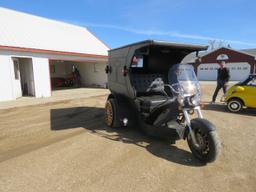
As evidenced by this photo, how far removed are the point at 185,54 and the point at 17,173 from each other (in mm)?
4598

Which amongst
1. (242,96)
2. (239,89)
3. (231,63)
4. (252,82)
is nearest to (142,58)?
(239,89)

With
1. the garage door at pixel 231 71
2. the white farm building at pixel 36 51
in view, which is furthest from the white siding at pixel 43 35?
the garage door at pixel 231 71

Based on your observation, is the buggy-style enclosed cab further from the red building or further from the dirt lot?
the red building

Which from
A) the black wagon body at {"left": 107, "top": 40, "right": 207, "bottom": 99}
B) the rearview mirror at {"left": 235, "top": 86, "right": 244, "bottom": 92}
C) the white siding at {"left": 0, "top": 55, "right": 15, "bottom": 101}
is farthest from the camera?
the white siding at {"left": 0, "top": 55, "right": 15, "bottom": 101}

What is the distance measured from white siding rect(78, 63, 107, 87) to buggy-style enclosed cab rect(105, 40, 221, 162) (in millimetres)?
10584

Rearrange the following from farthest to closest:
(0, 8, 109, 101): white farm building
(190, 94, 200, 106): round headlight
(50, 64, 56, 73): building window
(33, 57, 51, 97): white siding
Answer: (50, 64, 56, 73): building window → (33, 57, 51, 97): white siding → (0, 8, 109, 101): white farm building → (190, 94, 200, 106): round headlight

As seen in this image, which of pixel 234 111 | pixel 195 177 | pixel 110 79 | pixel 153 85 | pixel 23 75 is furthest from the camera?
pixel 23 75

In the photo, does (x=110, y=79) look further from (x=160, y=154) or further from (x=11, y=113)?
(x=11, y=113)

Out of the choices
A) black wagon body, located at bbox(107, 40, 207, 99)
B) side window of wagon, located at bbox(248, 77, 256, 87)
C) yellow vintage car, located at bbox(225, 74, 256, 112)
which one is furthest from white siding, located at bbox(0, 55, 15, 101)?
side window of wagon, located at bbox(248, 77, 256, 87)

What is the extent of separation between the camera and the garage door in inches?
921

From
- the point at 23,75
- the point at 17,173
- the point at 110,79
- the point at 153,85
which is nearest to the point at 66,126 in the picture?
the point at 110,79

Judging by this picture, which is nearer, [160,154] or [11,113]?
[160,154]

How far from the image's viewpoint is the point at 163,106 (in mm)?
3604

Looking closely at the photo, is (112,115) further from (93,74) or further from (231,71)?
(231,71)
